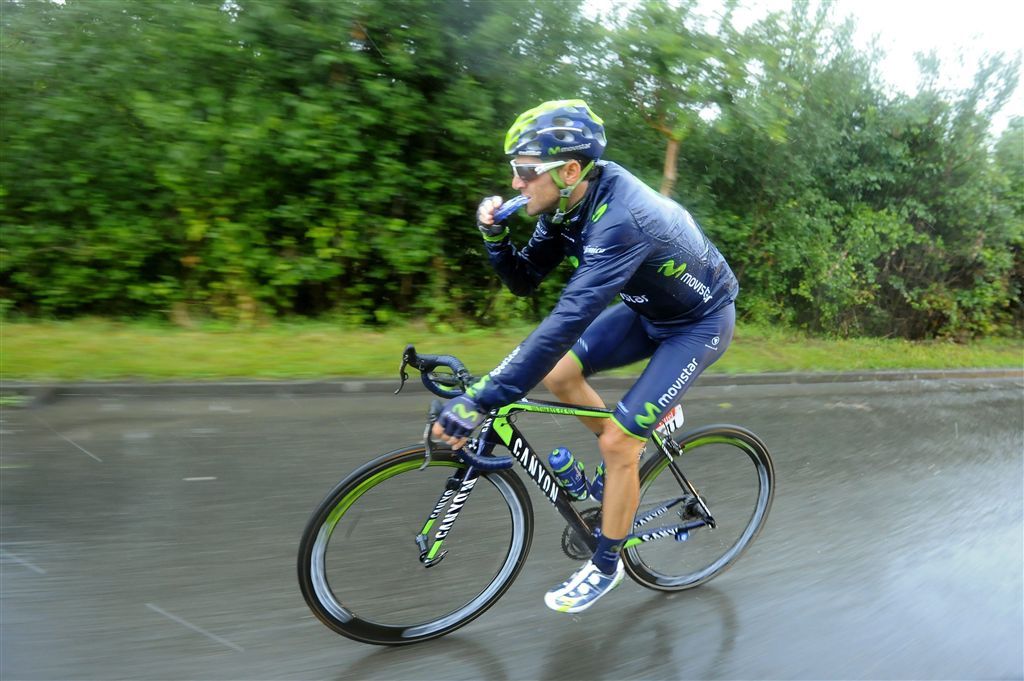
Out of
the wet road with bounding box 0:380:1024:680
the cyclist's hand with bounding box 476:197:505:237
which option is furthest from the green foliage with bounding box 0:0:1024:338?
the cyclist's hand with bounding box 476:197:505:237

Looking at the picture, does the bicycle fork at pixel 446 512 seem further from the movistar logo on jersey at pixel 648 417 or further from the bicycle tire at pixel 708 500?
the bicycle tire at pixel 708 500

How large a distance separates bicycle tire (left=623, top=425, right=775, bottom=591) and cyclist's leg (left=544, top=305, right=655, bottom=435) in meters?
0.45

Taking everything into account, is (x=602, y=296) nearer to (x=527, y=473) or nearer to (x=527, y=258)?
A: (x=527, y=258)

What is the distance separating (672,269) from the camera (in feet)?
9.48

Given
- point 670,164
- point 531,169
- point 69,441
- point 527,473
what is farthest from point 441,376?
point 670,164

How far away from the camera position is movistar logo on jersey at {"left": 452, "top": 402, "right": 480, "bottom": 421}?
243 centimetres

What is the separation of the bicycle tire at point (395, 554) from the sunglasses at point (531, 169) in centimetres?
109

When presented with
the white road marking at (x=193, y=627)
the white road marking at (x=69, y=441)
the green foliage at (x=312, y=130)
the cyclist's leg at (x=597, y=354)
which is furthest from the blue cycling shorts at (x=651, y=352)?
the green foliage at (x=312, y=130)

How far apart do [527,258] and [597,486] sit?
108cm

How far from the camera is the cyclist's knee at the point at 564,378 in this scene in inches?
129

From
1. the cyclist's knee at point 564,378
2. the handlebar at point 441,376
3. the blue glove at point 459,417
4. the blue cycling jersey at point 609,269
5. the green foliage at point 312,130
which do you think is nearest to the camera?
the blue glove at point 459,417

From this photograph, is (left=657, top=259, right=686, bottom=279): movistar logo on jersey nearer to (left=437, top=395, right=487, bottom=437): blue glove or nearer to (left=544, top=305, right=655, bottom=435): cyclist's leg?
(left=544, top=305, right=655, bottom=435): cyclist's leg

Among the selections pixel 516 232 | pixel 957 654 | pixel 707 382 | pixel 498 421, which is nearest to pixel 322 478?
pixel 498 421

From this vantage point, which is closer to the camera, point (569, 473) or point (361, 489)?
point (361, 489)
